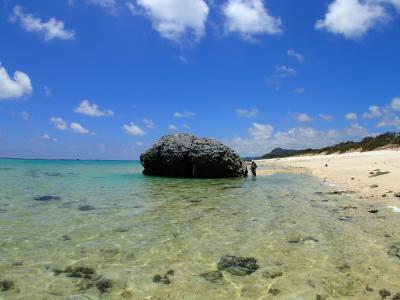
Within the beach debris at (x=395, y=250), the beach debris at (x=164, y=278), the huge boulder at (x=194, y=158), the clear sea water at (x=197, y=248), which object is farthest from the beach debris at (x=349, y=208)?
the huge boulder at (x=194, y=158)

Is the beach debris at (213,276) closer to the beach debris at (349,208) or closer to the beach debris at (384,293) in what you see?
the beach debris at (384,293)

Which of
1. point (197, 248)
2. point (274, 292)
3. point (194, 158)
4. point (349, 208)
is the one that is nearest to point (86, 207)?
point (197, 248)

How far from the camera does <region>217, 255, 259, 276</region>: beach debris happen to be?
18.2 feet

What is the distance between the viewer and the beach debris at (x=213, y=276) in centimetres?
525

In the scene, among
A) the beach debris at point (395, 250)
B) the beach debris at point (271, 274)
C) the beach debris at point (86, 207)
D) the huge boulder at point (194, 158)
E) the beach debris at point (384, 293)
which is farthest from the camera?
the huge boulder at point (194, 158)

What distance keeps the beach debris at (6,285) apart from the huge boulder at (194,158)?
65.0 ft

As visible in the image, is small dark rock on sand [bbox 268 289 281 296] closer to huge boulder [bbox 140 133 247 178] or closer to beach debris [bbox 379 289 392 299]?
beach debris [bbox 379 289 392 299]

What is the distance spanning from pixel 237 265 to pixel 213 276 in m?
0.61

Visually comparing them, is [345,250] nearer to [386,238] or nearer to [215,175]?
[386,238]

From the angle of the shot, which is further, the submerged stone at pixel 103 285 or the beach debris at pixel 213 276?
the beach debris at pixel 213 276

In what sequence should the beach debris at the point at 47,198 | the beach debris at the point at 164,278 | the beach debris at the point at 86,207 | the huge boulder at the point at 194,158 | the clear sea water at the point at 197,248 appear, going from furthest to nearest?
1. the huge boulder at the point at 194,158
2. the beach debris at the point at 47,198
3. the beach debris at the point at 86,207
4. the beach debris at the point at 164,278
5. the clear sea water at the point at 197,248

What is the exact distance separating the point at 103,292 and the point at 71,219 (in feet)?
16.7

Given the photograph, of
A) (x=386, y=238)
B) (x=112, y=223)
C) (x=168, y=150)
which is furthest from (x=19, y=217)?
(x=168, y=150)

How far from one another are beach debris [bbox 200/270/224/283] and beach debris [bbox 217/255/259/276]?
0.18m
